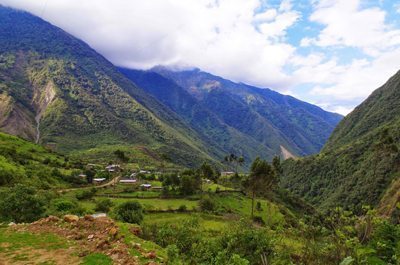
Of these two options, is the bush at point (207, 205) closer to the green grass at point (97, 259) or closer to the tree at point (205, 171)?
the tree at point (205, 171)

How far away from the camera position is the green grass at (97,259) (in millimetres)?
24781

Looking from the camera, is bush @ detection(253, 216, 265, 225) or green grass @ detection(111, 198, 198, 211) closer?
green grass @ detection(111, 198, 198, 211)

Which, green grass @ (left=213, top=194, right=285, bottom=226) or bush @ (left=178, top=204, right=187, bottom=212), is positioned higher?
bush @ (left=178, top=204, right=187, bottom=212)

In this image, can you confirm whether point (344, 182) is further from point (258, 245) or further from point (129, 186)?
point (258, 245)

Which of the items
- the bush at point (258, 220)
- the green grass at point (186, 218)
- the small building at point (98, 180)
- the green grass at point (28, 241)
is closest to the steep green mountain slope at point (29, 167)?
the small building at point (98, 180)

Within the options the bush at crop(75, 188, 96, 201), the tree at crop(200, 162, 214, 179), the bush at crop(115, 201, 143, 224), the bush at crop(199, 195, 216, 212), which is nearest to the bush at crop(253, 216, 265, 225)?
the bush at crop(199, 195, 216, 212)

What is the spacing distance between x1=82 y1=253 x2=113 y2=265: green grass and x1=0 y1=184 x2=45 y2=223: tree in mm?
28134

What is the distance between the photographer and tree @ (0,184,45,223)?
49344 millimetres

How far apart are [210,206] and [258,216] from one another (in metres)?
16.7

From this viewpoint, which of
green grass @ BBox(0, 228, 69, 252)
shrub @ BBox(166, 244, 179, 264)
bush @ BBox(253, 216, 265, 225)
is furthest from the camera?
bush @ BBox(253, 216, 265, 225)

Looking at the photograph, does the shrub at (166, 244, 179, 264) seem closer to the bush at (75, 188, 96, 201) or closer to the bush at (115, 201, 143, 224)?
the bush at (115, 201, 143, 224)

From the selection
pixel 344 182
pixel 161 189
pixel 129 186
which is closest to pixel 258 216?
pixel 161 189

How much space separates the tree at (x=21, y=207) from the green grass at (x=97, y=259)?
28.1 m

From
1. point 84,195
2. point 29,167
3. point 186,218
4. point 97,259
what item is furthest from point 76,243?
point 29,167
